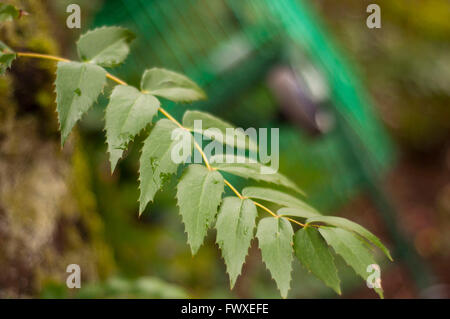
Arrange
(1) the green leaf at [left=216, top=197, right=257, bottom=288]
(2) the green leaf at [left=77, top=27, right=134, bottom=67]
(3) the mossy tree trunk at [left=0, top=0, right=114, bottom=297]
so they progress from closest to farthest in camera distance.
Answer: (1) the green leaf at [left=216, top=197, right=257, bottom=288] < (2) the green leaf at [left=77, top=27, right=134, bottom=67] < (3) the mossy tree trunk at [left=0, top=0, right=114, bottom=297]

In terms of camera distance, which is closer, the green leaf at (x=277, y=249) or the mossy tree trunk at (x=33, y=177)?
the green leaf at (x=277, y=249)

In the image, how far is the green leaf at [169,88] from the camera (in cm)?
62

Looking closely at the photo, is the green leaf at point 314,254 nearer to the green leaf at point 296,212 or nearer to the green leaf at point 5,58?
the green leaf at point 296,212

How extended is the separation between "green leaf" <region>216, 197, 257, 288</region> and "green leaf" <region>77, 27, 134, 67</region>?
28 centimetres

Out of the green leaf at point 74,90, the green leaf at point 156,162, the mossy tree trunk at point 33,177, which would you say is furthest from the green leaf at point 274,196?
the mossy tree trunk at point 33,177

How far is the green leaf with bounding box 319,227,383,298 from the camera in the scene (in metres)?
0.51

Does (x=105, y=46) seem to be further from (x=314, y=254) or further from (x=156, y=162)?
(x=314, y=254)

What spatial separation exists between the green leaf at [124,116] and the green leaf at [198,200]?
0.09 m

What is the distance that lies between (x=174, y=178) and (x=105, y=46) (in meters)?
0.57

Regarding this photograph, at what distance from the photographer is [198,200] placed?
524mm

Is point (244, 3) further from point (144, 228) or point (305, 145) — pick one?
point (144, 228)

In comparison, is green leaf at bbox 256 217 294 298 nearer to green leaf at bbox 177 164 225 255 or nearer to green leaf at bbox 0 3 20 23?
green leaf at bbox 177 164 225 255

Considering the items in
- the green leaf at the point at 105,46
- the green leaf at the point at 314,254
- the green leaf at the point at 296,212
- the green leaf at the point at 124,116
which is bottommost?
the green leaf at the point at 314,254

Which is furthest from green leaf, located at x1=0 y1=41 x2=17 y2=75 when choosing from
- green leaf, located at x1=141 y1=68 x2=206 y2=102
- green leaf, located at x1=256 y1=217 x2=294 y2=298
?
green leaf, located at x1=256 y1=217 x2=294 y2=298
